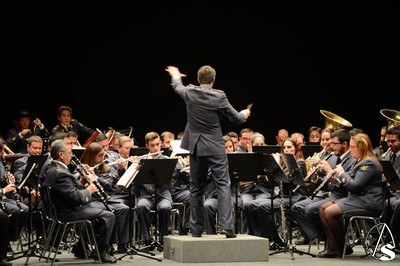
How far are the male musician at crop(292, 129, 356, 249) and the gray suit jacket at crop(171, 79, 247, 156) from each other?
1476mm

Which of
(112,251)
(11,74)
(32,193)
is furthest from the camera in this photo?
(11,74)

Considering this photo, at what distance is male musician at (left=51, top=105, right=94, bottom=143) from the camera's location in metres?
12.9

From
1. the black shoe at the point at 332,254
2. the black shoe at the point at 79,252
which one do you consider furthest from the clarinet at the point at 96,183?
the black shoe at the point at 332,254

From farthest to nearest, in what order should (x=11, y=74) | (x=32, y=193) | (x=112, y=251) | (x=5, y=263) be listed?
(x=11, y=74)
(x=32, y=193)
(x=112, y=251)
(x=5, y=263)

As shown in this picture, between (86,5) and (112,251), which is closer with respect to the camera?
(112,251)

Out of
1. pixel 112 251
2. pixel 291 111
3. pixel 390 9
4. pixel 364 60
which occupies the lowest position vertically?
pixel 112 251

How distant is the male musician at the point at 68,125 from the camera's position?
1288 centimetres

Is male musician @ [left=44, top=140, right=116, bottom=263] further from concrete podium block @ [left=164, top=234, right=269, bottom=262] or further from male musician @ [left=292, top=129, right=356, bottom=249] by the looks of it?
male musician @ [left=292, top=129, right=356, bottom=249]

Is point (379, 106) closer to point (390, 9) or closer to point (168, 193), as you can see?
point (390, 9)

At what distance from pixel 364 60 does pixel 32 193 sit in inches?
290

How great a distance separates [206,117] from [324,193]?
220 centimetres

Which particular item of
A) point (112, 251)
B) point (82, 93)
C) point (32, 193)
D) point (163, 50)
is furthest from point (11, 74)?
point (112, 251)

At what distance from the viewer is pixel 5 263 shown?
27.4 ft

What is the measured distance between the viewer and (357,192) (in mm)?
8922
